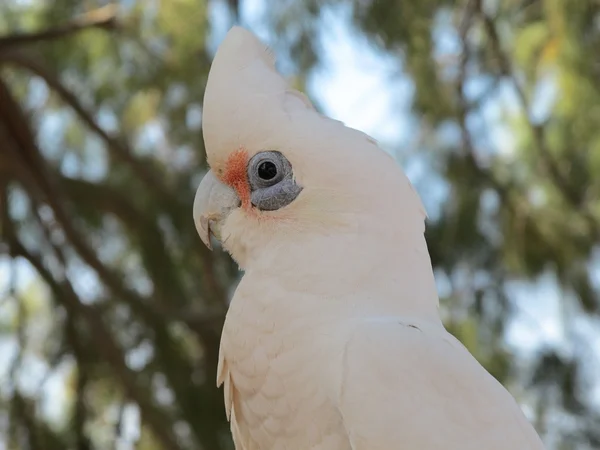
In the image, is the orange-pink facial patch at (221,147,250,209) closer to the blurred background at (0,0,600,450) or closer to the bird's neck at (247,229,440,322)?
the bird's neck at (247,229,440,322)

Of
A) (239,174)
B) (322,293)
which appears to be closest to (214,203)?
(239,174)

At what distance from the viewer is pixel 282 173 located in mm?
1357

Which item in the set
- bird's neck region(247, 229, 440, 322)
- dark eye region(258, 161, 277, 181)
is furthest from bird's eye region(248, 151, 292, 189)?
bird's neck region(247, 229, 440, 322)

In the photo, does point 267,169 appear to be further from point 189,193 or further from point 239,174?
point 189,193

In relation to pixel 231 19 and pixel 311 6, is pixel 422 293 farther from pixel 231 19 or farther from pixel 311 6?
pixel 311 6

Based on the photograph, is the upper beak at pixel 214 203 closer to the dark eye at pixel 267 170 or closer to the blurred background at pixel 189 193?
the dark eye at pixel 267 170

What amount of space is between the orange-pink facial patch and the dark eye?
0.11 feet

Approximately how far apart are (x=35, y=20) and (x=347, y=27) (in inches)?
51.6

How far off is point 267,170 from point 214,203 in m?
0.14

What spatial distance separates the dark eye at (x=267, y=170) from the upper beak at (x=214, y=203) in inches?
3.3

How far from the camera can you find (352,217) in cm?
134

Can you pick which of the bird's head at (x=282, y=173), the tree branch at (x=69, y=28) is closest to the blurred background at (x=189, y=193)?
the tree branch at (x=69, y=28)

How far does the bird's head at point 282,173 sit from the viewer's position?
134 cm

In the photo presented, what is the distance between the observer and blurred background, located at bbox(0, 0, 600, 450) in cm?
255
